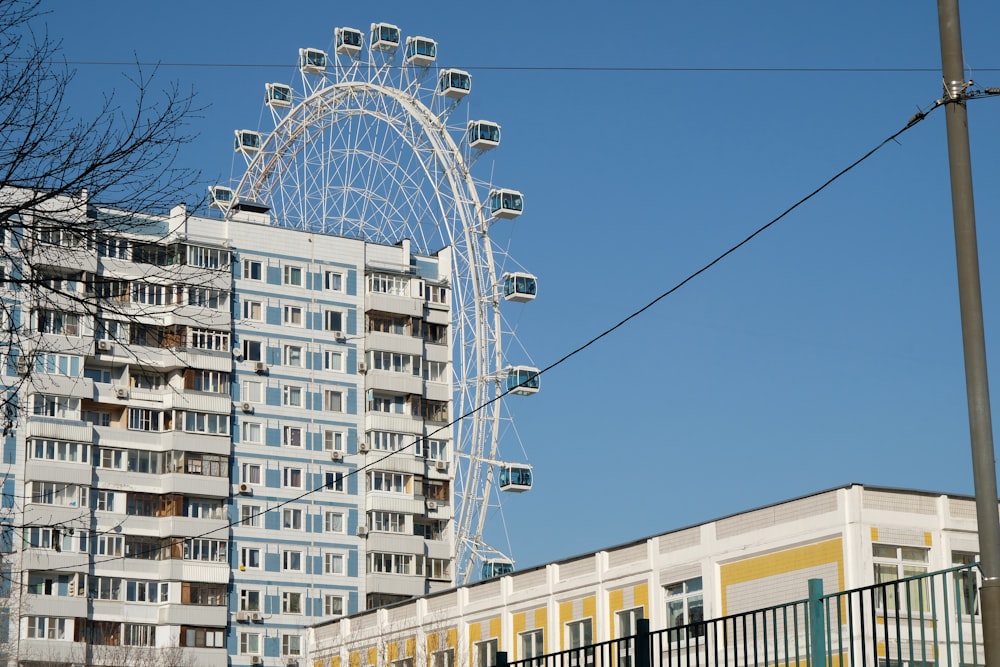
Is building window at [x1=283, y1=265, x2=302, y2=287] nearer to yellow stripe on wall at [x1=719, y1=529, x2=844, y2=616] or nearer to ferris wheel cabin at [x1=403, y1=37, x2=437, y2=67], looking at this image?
ferris wheel cabin at [x1=403, y1=37, x2=437, y2=67]

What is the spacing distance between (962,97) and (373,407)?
93519 mm

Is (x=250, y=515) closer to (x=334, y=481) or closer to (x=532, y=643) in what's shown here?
(x=334, y=481)

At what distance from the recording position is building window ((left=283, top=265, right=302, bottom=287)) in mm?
105562

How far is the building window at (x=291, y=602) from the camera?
100 m

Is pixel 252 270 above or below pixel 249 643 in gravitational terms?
above

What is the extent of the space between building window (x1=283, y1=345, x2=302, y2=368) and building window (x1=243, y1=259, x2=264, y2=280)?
4749mm

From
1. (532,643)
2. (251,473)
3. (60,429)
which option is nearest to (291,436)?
(251,473)

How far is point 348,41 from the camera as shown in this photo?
347 ft

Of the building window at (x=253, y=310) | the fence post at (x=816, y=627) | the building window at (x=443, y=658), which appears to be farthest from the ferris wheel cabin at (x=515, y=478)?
the fence post at (x=816, y=627)

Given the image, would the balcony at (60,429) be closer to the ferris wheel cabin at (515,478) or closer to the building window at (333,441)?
the building window at (333,441)

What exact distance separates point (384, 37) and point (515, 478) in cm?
2803

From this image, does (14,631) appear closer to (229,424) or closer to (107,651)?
(107,651)

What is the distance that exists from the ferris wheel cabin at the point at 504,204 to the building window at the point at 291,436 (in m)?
18.4

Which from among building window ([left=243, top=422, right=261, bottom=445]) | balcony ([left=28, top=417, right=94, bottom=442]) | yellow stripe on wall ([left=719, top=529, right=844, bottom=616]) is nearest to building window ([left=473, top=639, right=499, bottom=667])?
yellow stripe on wall ([left=719, top=529, right=844, bottom=616])
